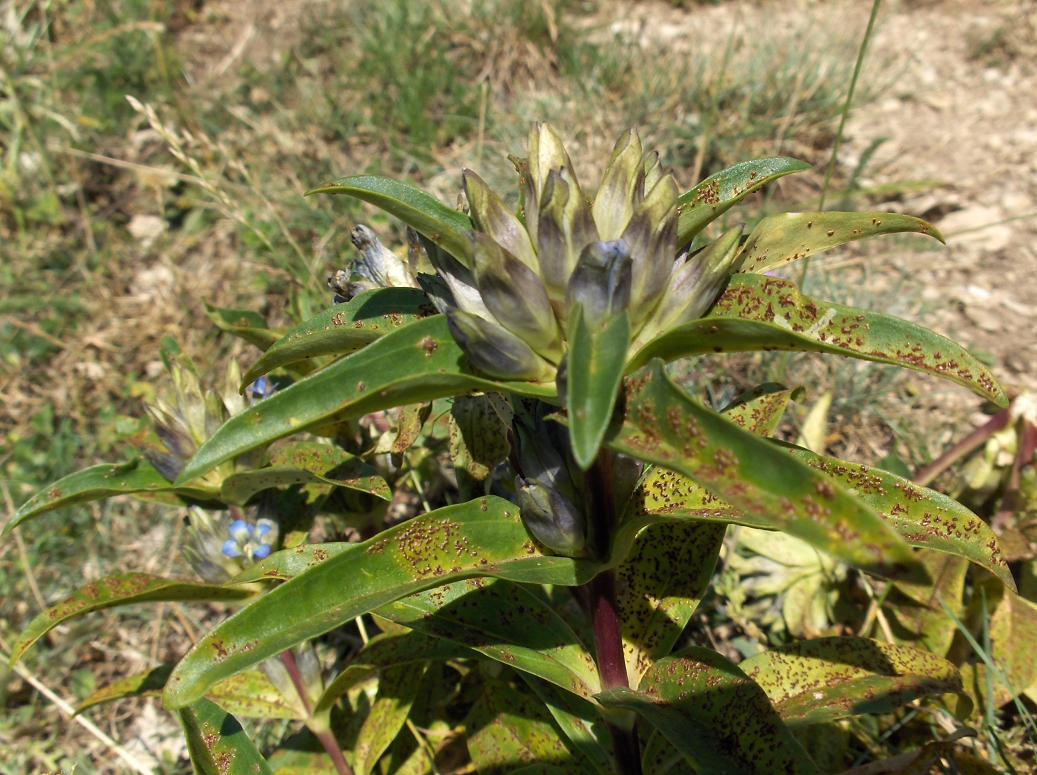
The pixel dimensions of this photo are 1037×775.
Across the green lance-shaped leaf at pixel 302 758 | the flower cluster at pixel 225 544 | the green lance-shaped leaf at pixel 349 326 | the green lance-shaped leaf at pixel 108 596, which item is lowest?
the green lance-shaped leaf at pixel 302 758

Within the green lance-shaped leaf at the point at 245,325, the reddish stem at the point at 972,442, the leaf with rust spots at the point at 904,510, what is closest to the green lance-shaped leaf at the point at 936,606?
the reddish stem at the point at 972,442

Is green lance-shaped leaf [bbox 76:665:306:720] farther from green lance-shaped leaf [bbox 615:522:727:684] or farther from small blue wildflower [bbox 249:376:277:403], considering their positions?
green lance-shaped leaf [bbox 615:522:727:684]

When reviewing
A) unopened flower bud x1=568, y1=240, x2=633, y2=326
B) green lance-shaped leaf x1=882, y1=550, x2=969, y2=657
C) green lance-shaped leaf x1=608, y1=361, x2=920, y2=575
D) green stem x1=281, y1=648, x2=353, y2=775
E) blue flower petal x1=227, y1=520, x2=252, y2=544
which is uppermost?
unopened flower bud x1=568, y1=240, x2=633, y2=326

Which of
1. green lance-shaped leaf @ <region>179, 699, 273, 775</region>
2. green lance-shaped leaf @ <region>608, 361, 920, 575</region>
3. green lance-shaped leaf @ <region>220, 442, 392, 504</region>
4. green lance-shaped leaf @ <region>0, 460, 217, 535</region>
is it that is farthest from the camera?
green lance-shaped leaf @ <region>220, 442, 392, 504</region>

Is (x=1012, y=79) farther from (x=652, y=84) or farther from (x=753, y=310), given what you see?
(x=753, y=310)

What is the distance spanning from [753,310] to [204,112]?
14.2 ft

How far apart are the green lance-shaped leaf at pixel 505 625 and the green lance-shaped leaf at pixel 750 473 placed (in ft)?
1.92

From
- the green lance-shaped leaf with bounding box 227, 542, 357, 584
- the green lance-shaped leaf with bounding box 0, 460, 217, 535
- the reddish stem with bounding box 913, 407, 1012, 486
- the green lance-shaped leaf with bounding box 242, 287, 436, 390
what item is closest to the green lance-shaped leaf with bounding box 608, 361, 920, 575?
the green lance-shaped leaf with bounding box 242, 287, 436, 390

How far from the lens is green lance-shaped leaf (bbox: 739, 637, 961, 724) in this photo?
5.89 ft

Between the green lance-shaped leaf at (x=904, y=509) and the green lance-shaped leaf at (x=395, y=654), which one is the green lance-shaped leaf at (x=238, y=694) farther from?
the green lance-shaped leaf at (x=904, y=509)

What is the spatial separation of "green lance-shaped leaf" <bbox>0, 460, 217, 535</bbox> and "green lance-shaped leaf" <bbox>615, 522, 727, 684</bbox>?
938 mm

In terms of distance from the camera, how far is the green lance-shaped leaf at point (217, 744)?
5.59ft

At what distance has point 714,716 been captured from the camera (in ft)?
5.13

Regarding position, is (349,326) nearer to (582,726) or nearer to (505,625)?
(505,625)
